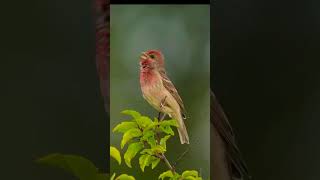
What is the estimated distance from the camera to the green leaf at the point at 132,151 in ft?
4.16

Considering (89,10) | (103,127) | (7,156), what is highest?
(89,10)

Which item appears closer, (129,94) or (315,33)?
(129,94)

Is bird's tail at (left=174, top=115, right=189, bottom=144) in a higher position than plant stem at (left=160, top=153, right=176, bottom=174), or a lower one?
higher

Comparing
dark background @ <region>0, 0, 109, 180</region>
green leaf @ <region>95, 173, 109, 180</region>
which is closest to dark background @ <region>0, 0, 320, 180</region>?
dark background @ <region>0, 0, 109, 180</region>

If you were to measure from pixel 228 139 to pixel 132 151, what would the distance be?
0.44 meters

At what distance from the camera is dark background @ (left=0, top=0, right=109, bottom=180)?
1.68 metres

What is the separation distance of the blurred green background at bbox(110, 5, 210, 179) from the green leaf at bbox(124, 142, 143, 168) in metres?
0.02

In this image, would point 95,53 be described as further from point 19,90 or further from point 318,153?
point 318,153

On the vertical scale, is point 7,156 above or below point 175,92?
below

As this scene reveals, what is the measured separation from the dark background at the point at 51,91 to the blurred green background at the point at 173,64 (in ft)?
1.34

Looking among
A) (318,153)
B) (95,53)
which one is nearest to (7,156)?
(95,53)

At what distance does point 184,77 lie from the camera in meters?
1.31

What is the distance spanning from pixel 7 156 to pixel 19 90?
238mm

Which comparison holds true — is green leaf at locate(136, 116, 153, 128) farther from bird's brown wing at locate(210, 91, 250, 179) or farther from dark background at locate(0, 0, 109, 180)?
dark background at locate(0, 0, 109, 180)
